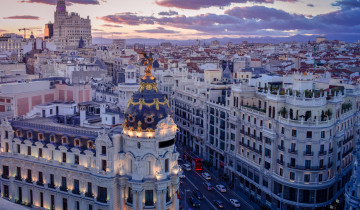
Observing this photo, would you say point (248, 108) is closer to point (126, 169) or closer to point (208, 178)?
point (208, 178)

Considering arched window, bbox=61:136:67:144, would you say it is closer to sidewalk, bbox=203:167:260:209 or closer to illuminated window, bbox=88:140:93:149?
illuminated window, bbox=88:140:93:149

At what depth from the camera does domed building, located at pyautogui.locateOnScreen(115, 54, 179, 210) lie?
64000mm

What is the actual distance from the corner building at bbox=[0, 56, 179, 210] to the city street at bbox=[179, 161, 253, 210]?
18.8 meters

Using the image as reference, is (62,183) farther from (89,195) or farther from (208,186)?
(208,186)

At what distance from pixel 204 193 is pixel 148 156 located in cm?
3026

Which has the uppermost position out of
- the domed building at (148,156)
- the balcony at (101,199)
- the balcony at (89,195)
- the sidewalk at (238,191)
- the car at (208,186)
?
the domed building at (148,156)

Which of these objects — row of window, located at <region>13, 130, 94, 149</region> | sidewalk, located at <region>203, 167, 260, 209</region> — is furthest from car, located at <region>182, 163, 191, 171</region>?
row of window, located at <region>13, 130, 94, 149</region>

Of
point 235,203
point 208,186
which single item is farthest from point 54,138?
point 235,203

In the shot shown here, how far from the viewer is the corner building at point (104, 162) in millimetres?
64375

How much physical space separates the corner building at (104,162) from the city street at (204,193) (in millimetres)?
18765

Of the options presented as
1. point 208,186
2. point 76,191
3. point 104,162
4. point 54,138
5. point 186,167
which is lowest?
point 208,186

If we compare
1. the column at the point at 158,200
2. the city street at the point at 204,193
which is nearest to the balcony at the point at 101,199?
the column at the point at 158,200

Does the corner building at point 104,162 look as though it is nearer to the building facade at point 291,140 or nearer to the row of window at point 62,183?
the row of window at point 62,183

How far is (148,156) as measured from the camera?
210ft
